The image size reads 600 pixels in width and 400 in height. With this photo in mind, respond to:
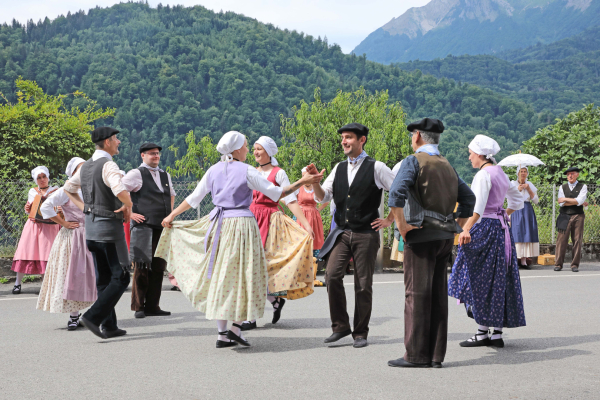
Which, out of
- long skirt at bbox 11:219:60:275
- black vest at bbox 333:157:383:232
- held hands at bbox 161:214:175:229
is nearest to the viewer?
black vest at bbox 333:157:383:232

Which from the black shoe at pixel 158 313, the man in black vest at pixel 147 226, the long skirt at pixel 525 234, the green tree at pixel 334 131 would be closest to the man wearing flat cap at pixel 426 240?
the black shoe at pixel 158 313

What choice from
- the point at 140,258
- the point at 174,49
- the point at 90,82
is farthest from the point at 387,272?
the point at 174,49

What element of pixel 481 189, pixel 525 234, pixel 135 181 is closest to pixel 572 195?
pixel 525 234

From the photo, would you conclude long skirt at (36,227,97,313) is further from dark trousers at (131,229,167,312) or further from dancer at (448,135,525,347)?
dancer at (448,135,525,347)

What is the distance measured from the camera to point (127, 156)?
266ft

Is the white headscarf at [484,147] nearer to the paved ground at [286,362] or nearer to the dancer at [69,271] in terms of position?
the paved ground at [286,362]

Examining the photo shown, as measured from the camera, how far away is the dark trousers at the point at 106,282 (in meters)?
6.68

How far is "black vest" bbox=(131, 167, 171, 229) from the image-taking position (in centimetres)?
871

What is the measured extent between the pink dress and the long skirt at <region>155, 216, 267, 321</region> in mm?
4753

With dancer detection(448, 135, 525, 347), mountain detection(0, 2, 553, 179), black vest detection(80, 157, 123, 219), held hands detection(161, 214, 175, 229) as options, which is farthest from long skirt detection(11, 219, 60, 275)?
mountain detection(0, 2, 553, 179)

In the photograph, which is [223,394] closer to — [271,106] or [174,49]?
[271,106]

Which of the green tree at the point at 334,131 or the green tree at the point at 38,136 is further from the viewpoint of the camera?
the green tree at the point at 334,131

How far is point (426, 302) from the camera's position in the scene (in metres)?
5.59

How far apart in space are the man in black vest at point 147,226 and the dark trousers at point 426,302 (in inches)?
156
